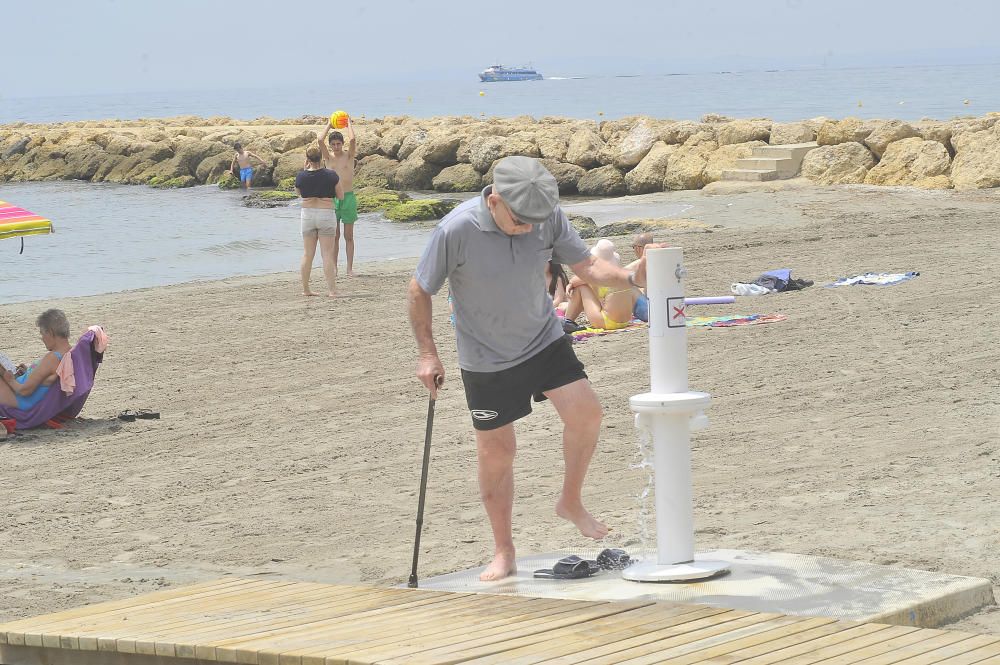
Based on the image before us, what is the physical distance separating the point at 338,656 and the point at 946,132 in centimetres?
2173

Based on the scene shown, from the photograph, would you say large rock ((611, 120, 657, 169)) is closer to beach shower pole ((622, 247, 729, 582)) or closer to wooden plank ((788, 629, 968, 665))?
beach shower pole ((622, 247, 729, 582))

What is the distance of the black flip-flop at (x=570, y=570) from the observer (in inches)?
205

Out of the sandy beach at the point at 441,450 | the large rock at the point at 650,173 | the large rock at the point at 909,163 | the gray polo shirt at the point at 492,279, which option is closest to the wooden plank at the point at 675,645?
the sandy beach at the point at 441,450

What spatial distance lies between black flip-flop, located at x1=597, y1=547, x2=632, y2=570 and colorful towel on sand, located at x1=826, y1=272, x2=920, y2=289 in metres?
8.19

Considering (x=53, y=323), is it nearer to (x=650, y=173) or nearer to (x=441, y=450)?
(x=441, y=450)

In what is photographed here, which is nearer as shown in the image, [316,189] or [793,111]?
[316,189]

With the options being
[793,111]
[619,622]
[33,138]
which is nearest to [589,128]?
[619,622]

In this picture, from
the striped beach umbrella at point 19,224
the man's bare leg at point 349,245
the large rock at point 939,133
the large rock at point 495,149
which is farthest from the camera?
the large rock at point 495,149

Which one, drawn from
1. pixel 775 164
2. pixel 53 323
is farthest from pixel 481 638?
pixel 775 164

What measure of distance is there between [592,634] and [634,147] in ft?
84.6

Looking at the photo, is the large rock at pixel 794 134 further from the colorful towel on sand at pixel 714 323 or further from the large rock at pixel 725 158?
the colorful towel on sand at pixel 714 323

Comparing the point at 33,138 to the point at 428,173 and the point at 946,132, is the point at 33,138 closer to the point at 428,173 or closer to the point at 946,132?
the point at 428,173

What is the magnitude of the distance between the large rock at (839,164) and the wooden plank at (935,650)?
804 inches

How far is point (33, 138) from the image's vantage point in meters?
57.0
